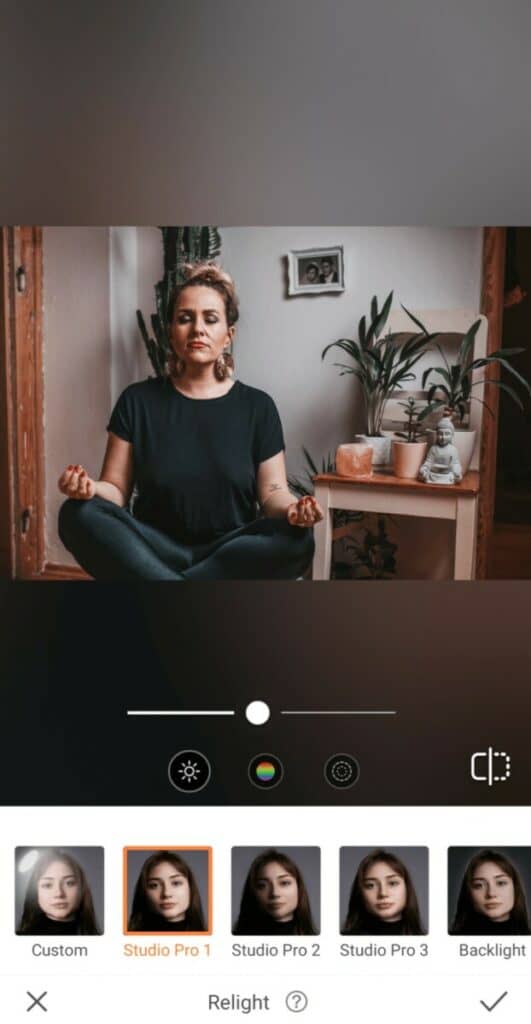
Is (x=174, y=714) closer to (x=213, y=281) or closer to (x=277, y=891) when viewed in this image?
(x=277, y=891)

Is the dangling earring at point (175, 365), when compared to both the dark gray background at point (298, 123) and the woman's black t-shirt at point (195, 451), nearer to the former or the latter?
the woman's black t-shirt at point (195, 451)

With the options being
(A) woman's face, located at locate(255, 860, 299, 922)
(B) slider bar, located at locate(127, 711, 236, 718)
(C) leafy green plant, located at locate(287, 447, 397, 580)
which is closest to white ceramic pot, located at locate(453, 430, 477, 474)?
(C) leafy green plant, located at locate(287, 447, 397, 580)

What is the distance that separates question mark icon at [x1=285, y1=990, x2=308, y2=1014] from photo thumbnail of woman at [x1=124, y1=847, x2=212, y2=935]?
0.12 metres

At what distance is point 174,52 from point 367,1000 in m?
1.08

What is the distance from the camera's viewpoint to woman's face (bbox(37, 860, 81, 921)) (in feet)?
3.51

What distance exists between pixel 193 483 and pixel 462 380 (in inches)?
12.4

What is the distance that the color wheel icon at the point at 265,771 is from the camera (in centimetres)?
105

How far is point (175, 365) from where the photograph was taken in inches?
41.1

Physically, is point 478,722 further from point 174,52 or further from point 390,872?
point 174,52

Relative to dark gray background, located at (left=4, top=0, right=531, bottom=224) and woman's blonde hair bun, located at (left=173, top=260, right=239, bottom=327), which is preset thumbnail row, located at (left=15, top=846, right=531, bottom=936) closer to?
woman's blonde hair bun, located at (left=173, top=260, right=239, bottom=327)

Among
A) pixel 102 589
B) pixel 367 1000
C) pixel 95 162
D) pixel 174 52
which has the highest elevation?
pixel 174 52

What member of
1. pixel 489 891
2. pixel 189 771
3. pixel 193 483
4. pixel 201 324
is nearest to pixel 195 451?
pixel 193 483

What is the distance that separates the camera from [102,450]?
1.03 metres

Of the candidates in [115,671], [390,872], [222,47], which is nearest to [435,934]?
[390,872]
